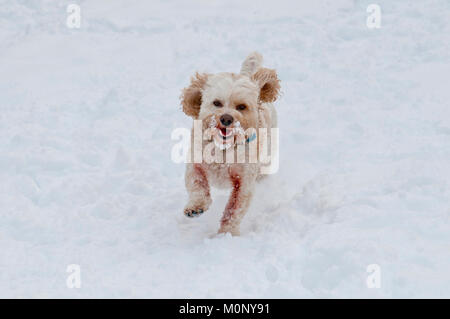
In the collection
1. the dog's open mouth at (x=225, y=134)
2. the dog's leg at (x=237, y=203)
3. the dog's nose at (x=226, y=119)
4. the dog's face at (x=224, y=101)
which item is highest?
the dog's face at (x=224, y=101)

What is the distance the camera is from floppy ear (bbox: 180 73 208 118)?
4.66m

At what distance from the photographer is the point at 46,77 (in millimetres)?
7832

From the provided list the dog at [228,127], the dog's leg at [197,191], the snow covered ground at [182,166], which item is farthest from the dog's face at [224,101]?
the snow covered ground at [182,166]

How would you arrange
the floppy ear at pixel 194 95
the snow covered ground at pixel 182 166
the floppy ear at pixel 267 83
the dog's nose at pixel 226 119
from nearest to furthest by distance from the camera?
the snow covered ground at pixel 182 166 → the dog's nose at pixel 226 119 → the floppy ear at pixel 194 95 → the floppy ear at pixel 267 83

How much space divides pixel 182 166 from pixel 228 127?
1.98 metres

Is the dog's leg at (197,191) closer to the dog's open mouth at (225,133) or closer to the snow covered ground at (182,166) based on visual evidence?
the snow covered ground at (182,166)

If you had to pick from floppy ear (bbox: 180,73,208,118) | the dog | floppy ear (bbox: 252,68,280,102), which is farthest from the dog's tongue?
floppy ear (bbox: 252,68,280,102)

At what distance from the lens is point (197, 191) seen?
14.8ft

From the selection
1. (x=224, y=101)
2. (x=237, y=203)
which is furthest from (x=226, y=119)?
(x=237, y=203)

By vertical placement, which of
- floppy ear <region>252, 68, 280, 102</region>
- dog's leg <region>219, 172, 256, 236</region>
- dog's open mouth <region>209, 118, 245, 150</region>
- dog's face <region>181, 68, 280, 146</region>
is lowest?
dog's leg <region>219, 172, 256, 236</region>

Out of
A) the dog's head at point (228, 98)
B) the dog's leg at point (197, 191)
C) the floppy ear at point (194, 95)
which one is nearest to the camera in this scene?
the dog's head at point (228, 98)

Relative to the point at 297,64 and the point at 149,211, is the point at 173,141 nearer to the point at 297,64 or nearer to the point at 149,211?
the point at 149,211

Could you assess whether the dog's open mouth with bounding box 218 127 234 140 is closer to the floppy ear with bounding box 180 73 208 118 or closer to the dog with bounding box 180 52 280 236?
the dog with bounding box 180 52 280 236

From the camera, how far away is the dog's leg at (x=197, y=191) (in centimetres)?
440
